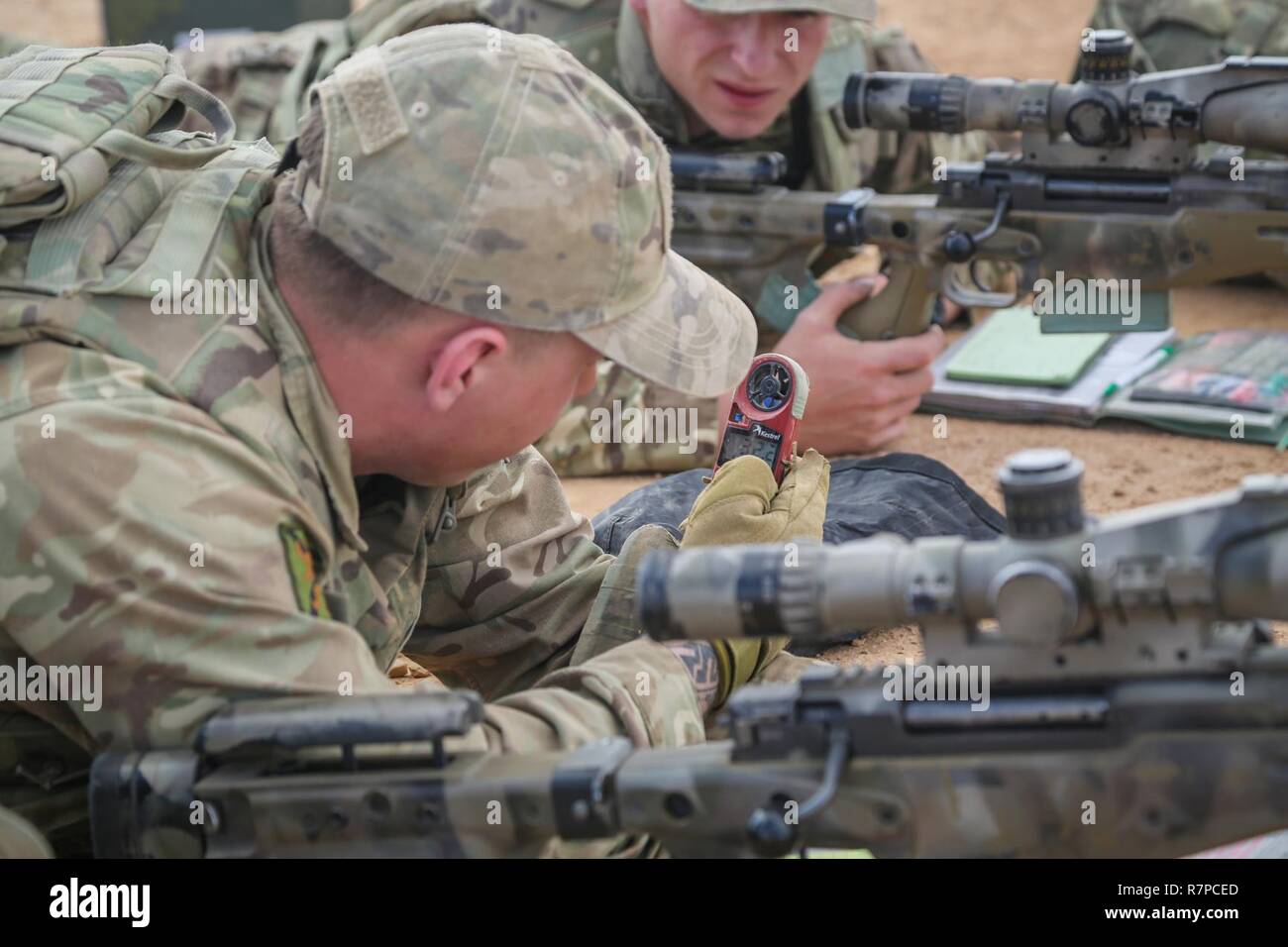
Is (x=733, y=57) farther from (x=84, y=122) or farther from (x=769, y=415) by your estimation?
(x=84, y=122)

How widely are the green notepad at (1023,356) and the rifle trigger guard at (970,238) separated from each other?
733 mm

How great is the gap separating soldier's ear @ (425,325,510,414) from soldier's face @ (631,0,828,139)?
2833mm

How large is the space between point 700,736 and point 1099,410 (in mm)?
3176

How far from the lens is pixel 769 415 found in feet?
10.7

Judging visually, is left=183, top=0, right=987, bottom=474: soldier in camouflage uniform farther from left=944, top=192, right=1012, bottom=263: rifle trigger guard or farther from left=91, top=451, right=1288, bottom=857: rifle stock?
A: left=91, top=451, right=1288, bottom=857: rifle stock

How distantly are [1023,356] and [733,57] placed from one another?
1.48m

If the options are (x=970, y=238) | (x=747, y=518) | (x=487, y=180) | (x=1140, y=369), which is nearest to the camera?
(x=487, y=180)

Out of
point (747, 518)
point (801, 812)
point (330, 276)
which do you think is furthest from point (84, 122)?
point (801, 812)

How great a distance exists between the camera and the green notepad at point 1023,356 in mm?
5863

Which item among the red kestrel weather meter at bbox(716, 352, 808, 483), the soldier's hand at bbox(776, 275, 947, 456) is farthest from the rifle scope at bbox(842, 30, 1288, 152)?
the red kestrel weather meter at bbox(716, 352, 808, 483)

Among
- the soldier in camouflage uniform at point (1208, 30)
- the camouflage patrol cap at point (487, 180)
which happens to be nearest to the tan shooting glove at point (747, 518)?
the camouflage patrol cap at point (487, 180)
